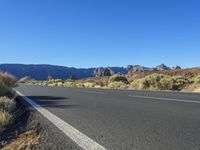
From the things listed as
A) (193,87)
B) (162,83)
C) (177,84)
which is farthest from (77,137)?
(162,83)

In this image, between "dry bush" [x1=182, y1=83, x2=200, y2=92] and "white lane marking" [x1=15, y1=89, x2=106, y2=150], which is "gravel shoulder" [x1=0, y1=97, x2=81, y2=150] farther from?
"dry bush" [x1=182, y1=83, x2=200, y2=92]

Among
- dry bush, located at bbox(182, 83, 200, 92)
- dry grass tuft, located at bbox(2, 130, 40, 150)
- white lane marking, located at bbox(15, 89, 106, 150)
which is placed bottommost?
dry grass tuft, located at bbox(2, 130, 40, 150)

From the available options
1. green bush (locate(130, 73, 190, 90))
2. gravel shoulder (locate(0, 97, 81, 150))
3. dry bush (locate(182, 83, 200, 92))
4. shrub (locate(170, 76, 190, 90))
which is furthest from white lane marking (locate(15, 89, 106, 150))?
green bush (locate(130, 73, 190, 90))

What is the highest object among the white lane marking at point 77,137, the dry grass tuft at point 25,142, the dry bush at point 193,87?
the dry bush at point 193,87

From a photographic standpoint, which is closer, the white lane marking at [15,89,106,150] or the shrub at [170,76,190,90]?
the white lane marking at [15,89,106,150]

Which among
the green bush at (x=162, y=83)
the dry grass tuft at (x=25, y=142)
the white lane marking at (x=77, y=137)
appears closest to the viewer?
the white lane marking at (x=77, y=137)

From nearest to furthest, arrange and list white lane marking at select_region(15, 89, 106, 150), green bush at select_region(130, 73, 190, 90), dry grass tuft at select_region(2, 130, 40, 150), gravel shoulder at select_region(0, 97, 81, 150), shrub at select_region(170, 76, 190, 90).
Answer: white lane marking at select_region(15, 89, 106, 150) < gravel shoulder at select_region(0, 97, 81, 150) < dry grass tuft at select_region(2, 130, 40, 150) < shrub at select_region(170, 76, 190, 90) < green bush at select_region(130, 73, 190, 90)

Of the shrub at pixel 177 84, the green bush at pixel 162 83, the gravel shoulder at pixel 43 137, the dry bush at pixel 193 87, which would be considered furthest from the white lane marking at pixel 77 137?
the green bush at pixel 162 83

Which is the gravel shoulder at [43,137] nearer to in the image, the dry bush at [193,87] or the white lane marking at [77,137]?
the white lane marking at [77,137]

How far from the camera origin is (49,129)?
828 cm

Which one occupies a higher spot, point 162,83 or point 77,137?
point 162,83

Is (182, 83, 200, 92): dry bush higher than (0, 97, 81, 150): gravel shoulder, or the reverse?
(182, 83, 200, 92): dry bush

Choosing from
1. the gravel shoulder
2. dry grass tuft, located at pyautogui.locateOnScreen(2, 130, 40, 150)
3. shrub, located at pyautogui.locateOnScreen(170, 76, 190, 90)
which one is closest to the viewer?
the gravel shoulder

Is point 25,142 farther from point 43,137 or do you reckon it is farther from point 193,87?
point 193,87
